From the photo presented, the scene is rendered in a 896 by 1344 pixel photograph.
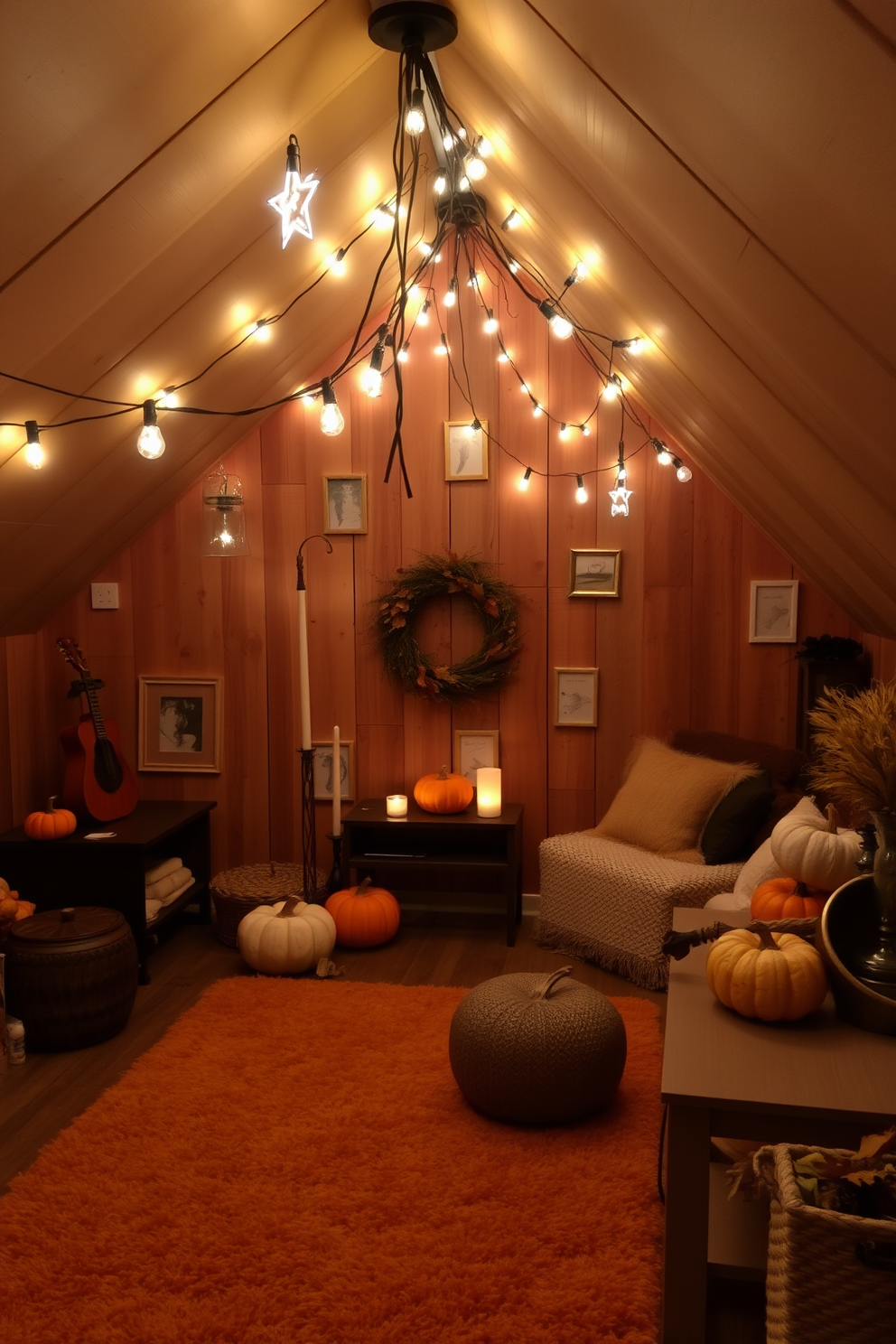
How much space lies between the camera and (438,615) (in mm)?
4555

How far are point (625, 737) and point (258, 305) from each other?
231cm

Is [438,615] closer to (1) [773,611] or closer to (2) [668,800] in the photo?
(2) [668,800]

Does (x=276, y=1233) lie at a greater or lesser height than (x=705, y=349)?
lesser

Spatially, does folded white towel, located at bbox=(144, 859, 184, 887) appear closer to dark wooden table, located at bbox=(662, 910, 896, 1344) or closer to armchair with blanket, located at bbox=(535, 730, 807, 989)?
armchair with blanket, located at bbox=(535, 730, 807, 989)

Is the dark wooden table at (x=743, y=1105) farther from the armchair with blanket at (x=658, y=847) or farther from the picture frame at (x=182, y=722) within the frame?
the picture frame at (x=182, y=722)

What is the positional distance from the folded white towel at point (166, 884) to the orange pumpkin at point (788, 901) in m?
2.43

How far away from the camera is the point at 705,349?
2.59 metres

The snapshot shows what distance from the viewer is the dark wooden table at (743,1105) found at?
1708mm

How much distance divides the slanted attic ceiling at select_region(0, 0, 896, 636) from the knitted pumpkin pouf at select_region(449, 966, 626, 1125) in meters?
1.46

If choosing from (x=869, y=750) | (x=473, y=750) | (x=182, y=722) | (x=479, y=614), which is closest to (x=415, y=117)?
(x=869, y=750)

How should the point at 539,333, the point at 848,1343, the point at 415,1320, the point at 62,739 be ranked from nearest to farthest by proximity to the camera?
the point at 848,1343 < the point at 415,1320 < the point at 62,739 < the point at 539,333

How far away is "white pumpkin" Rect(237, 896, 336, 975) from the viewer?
3.78 m

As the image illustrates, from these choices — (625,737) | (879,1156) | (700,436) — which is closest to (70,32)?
(879,1156)

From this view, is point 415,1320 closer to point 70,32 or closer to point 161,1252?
point 161,1252
